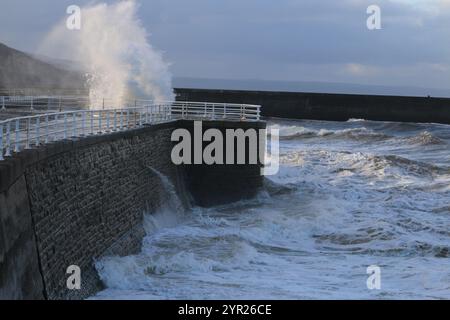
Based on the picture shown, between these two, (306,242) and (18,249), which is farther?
(306,242)

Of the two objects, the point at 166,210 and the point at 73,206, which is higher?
the point at 73,206

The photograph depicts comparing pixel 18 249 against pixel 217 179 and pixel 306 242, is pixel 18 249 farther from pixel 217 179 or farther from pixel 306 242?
pixel 217 179

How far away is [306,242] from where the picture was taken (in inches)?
690

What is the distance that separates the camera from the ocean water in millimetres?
12789

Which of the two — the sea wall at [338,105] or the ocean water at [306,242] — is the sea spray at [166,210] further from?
the sea wall at [338,105]

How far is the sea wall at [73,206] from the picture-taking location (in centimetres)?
910

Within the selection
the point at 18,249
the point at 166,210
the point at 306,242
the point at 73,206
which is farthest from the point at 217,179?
the point at 18,249

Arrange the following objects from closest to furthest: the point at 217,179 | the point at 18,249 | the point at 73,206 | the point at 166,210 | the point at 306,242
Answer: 1. the point at 18,249
2. the point at 73,206
3. the point at 306,242
4. the point at 166,210
5. the point at 217,179

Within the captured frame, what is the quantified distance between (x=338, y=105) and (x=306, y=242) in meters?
42.1

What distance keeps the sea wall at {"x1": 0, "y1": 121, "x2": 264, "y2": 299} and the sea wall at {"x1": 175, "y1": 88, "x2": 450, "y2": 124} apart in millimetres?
38504

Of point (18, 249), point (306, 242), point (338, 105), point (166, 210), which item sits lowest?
point (306, 242)

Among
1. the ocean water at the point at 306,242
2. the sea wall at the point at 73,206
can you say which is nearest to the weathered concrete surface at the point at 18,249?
the sea wall at the point at 73,206

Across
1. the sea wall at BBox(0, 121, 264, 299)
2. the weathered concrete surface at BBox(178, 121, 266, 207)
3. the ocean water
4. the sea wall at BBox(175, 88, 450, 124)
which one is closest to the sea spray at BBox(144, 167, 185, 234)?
the ocean water
